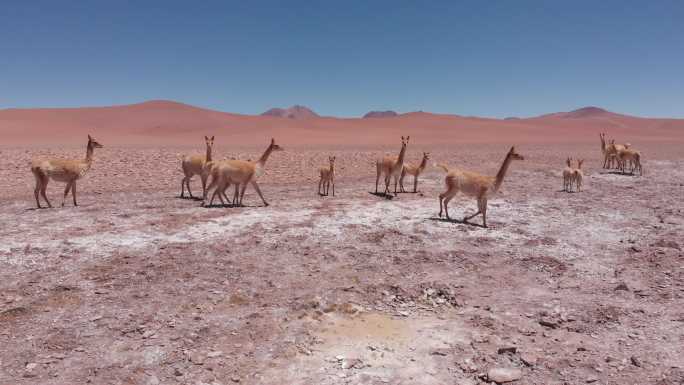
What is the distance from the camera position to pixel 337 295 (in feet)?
24.3

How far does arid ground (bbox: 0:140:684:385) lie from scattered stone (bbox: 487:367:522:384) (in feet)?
0.10

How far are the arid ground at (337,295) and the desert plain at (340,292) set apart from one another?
0.03 meters

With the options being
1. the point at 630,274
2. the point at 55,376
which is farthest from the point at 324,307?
the point at 630,274

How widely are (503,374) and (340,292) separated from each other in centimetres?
284

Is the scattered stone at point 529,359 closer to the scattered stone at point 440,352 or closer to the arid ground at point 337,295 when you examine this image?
the arid ground at point 337,295

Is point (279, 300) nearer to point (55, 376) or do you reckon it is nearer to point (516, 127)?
point (55, 376)

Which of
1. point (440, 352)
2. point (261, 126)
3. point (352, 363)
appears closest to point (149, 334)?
point (352, 363)

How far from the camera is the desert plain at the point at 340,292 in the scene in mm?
5555

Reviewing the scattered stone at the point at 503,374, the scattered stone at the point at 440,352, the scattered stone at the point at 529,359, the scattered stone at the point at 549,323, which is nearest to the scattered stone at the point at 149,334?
the scattered stone at the point at 440,352

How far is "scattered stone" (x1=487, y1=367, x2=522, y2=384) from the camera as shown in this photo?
5.30 m

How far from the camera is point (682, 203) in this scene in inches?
564

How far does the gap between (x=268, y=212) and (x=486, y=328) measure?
282 inches

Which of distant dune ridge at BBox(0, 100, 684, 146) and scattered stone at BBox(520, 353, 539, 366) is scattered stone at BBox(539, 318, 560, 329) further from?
distant dune ridge at BBox(0, 100, 684, 146)

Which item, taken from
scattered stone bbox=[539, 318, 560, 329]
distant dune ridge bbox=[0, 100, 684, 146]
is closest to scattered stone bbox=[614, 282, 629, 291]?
scattered stone bbox=[539, 318, 560, 329]
